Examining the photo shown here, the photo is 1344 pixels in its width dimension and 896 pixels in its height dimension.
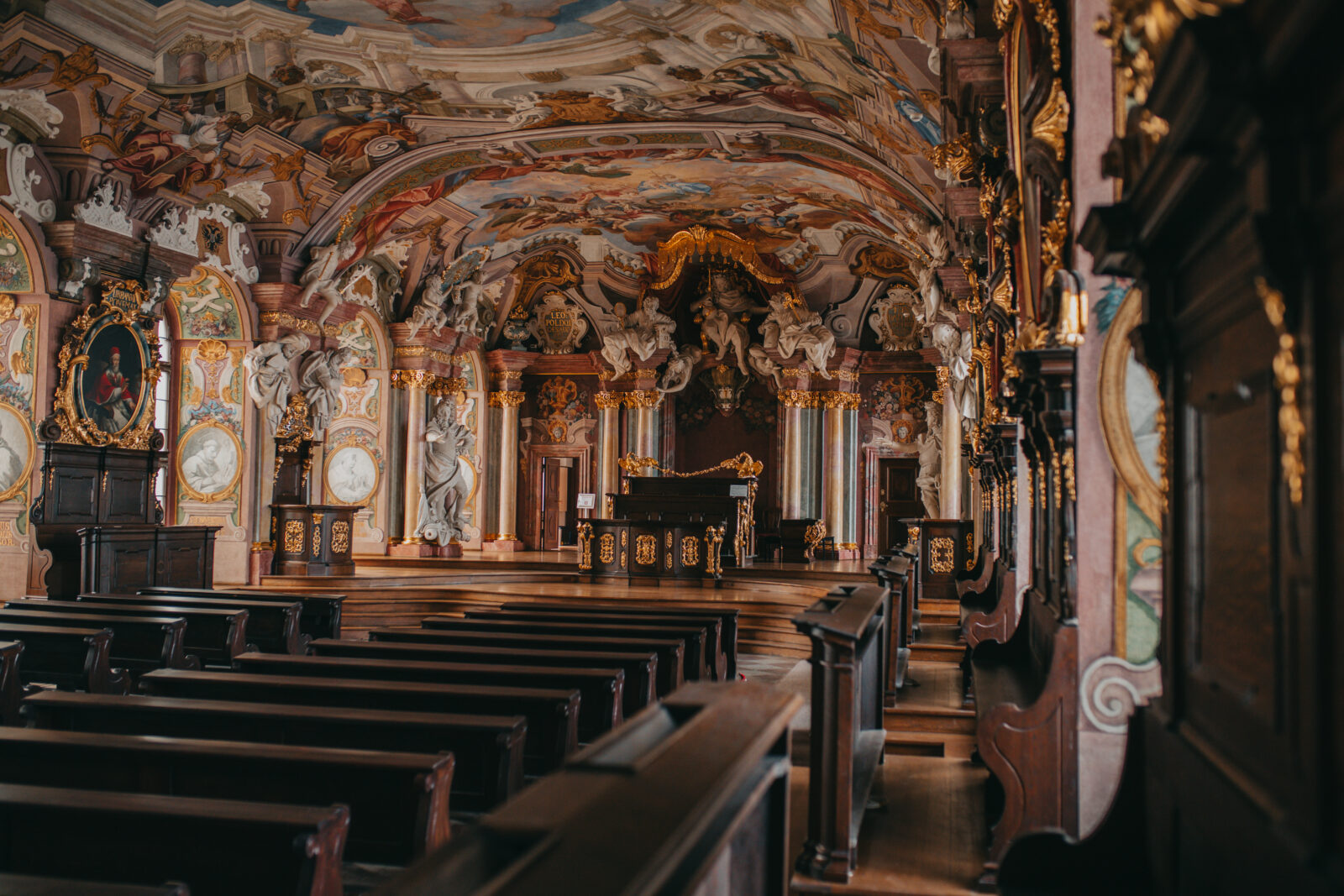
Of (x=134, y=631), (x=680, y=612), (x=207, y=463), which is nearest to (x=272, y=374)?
(x=207, y=463)

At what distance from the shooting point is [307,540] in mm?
15906

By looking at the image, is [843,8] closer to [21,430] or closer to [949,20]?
[949,20]

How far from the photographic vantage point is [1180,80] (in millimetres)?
1748

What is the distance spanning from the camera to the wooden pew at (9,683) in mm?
5805

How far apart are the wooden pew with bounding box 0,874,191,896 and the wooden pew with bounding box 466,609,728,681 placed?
579 cm

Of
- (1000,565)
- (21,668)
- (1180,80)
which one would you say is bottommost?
(21,668)

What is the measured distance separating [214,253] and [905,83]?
10.3m

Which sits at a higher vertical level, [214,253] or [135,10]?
[135,10]

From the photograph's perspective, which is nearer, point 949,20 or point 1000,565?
point 949,20

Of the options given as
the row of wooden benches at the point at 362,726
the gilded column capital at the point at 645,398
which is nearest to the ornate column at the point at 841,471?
the gilded column capital at the point at 645,398

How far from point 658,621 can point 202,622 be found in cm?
377

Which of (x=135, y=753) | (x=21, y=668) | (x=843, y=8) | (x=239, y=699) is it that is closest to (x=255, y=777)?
(x=135, y=753)

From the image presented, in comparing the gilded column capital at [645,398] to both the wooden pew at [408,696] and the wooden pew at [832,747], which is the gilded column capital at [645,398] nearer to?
the wooden pew at [408,696]

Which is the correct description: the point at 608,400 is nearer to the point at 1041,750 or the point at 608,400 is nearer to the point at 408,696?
the point at 408,696
